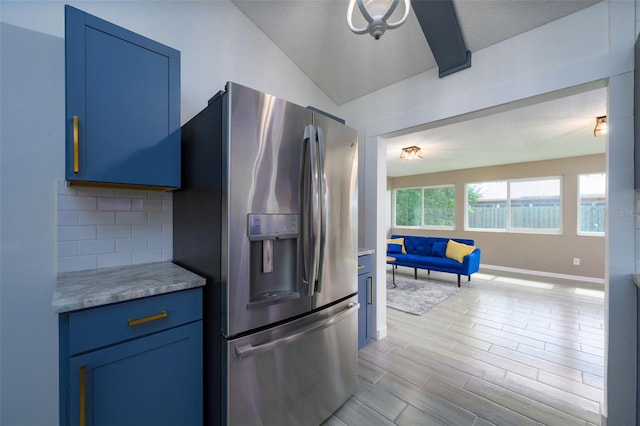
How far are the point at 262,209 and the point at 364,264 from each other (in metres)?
1.37

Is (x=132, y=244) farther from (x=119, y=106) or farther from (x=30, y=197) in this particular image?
(x=119, y=106)

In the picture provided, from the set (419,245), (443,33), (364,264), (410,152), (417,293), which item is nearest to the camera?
(443,33)

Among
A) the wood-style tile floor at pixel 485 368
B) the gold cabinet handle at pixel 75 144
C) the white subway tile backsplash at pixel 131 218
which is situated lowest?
the wood-style tile floor at pixel 485 368

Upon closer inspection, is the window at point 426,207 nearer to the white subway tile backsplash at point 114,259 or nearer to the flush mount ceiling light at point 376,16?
the flush mount ceiling light at point 376,16

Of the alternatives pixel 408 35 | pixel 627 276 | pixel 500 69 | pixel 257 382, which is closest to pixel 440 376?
pixel 627 276

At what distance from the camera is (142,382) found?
1.09 m

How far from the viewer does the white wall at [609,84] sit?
4.44 feet

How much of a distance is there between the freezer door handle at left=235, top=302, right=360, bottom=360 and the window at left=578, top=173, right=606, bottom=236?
5918 mm

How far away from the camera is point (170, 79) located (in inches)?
55.4

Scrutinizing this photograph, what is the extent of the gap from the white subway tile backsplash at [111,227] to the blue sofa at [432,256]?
12.9ft

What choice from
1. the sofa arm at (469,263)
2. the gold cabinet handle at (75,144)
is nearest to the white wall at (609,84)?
the gold cabinet handle at (75,144)

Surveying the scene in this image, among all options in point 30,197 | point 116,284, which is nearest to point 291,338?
point 116,284

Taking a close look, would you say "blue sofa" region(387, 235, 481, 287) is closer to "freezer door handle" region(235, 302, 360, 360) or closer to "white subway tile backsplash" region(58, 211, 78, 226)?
"freezer door handle" region(235, 302, 360, 360)

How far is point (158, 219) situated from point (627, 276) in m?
2.80
